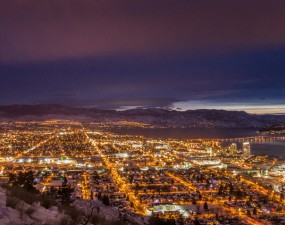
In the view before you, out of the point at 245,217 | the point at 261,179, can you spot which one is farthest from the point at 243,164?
the point at 245,217

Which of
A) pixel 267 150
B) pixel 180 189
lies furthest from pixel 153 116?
pixel 180 189

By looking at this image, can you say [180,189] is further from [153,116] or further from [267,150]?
[153,116]

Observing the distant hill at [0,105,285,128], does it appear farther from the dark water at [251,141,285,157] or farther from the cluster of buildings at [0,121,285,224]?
the cluster of buildings at [0,121,285,224]

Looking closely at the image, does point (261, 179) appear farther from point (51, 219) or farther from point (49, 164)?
point (51, 219)

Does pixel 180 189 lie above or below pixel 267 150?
above

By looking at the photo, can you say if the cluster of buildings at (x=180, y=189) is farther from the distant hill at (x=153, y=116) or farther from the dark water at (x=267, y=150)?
the distant hill at (x=153, y=116)

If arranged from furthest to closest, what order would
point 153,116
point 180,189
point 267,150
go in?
1. point 153,116
2. point 267,150
3. point 180,189

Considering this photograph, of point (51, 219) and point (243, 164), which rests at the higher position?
point (51, 219)

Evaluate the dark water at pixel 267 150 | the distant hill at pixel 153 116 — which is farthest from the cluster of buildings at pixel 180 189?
the distant hill at pixel 153 116

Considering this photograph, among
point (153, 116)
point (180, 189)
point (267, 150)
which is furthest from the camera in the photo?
point (153, 116)
